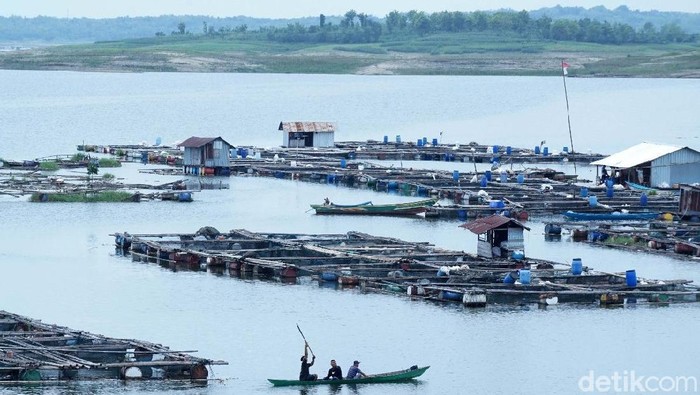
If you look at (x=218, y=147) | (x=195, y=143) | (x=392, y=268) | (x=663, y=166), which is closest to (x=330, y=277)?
(x=392, y=268)

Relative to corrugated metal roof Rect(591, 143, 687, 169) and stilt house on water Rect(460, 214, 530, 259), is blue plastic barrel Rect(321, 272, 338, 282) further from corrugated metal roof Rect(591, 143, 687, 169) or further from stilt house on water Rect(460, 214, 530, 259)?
corrugated metal roof Rect(591, 143, 687, 169)

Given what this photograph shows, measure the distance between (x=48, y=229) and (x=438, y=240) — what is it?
16496mm

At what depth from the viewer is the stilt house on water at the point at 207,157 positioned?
288 ft

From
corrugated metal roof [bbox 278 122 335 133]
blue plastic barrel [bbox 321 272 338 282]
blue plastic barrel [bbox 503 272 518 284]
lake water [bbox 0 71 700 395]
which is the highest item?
corrugated metal roof [bbox 278 122 335 133]

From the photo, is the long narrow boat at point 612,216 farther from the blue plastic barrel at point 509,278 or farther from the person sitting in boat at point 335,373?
the person sitting in boat at point 335,373

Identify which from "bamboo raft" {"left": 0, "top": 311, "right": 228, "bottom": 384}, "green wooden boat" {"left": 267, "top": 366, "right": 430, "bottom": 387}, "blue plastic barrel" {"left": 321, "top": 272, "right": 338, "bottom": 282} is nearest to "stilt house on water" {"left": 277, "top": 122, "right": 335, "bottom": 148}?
"blue plastic barrel" {"left": 321, "top": 272, "right": 338, "bottom": 282}

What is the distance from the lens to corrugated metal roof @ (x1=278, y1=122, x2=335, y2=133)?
105 m

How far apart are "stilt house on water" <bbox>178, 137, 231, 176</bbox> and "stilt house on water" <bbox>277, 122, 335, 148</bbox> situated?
16618 millimetres

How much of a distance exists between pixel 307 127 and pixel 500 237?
2009 inches

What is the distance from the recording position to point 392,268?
52875mm

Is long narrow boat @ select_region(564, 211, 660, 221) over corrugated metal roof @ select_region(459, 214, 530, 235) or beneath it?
beneath

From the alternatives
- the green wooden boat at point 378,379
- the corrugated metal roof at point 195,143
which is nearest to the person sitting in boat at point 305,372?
the green wooden boat at point 378,379

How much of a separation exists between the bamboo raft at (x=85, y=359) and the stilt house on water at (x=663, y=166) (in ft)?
148

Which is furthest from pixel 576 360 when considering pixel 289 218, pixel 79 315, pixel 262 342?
pixel 289 218
